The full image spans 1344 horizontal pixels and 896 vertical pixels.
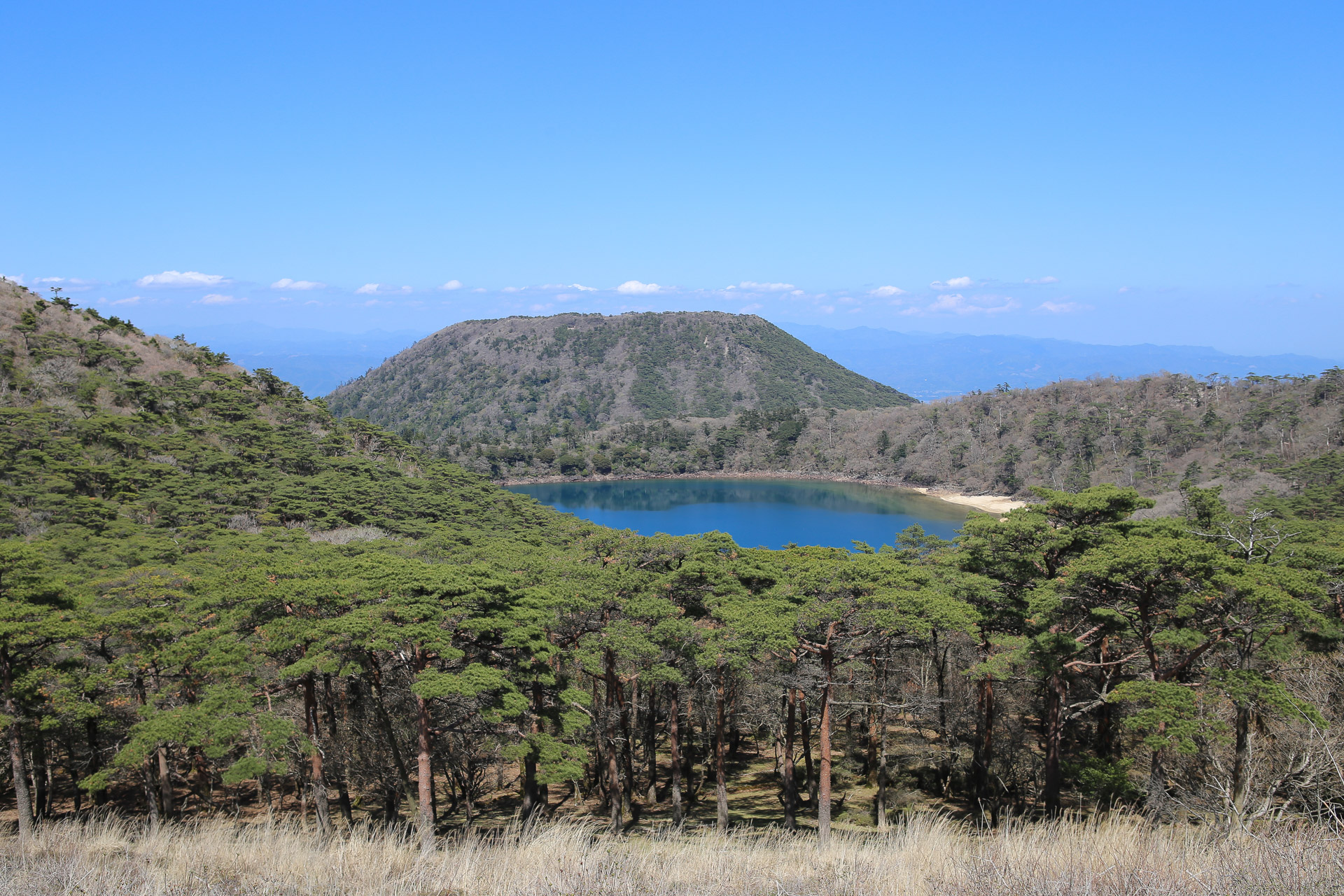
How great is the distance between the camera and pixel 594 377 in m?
162

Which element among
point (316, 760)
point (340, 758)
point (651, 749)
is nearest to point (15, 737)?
point (316, 760)

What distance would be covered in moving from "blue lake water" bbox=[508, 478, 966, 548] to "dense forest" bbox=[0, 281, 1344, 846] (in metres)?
42.5

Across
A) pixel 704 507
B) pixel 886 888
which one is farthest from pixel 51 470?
pixel 704 507

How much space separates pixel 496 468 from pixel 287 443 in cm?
5963

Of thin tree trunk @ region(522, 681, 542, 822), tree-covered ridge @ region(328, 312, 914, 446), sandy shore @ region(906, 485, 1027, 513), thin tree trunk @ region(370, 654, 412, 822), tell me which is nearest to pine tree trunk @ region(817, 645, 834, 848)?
thin tree trunk @ region(522, 681, 542, 822)

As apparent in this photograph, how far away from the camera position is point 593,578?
1338cm

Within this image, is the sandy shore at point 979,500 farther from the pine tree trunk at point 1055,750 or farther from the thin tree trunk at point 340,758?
the thin tree trunk at point 340,758

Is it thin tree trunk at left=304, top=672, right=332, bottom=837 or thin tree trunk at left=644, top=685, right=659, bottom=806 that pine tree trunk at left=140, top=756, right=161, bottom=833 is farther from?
thin tree trunk at left=644, top=685, right=659, bottom=806

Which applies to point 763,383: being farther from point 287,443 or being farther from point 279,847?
point 279,847

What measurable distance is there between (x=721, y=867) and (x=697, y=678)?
7570 millimetres

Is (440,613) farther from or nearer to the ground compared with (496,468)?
farther from the ground

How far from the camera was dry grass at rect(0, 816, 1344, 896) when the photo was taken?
462 centimetres

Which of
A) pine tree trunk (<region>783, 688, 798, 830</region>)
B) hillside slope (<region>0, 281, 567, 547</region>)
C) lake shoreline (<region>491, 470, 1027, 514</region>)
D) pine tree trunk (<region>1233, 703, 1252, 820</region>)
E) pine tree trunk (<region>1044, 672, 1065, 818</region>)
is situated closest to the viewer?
pine tree trunk (<region>1233, 703, 1252, 820</region>)

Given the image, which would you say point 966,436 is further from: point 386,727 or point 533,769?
point 386,727
